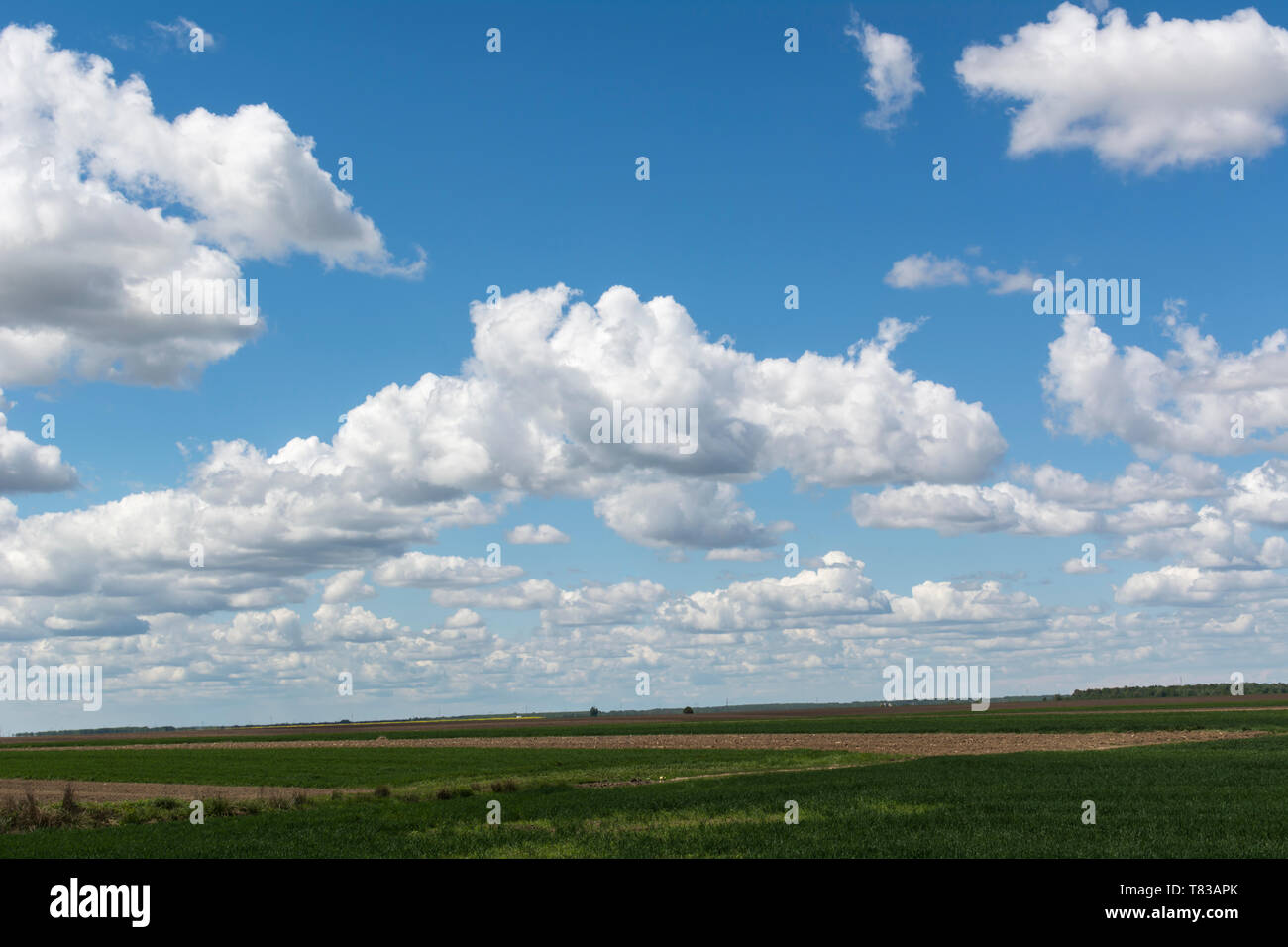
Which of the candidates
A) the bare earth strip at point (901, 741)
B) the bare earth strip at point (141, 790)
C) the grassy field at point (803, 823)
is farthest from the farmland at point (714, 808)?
the bare earth strip at point (901, 741)

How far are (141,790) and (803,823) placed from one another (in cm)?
5046

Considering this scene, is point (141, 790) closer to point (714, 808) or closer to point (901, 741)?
point (714, 808)

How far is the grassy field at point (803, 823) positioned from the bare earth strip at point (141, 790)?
37.5ft

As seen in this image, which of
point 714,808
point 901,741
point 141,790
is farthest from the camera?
point 901,741

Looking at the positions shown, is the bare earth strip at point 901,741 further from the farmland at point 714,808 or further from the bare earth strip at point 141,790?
the bare earth strip at point 141,790

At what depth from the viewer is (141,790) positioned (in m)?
65.9

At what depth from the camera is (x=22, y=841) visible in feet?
116

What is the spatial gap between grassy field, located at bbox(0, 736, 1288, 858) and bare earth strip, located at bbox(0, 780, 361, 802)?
1144cm

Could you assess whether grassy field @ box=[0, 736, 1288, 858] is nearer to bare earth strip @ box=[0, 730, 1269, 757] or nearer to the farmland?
the farmland

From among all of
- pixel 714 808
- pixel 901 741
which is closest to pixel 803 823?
pixel 714 808

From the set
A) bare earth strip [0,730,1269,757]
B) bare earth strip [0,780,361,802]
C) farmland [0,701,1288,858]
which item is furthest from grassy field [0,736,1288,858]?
bare earth strip [0,730,1269,757]

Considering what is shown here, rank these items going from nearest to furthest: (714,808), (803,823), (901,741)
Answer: (803,823), (714,808), (901,741)
